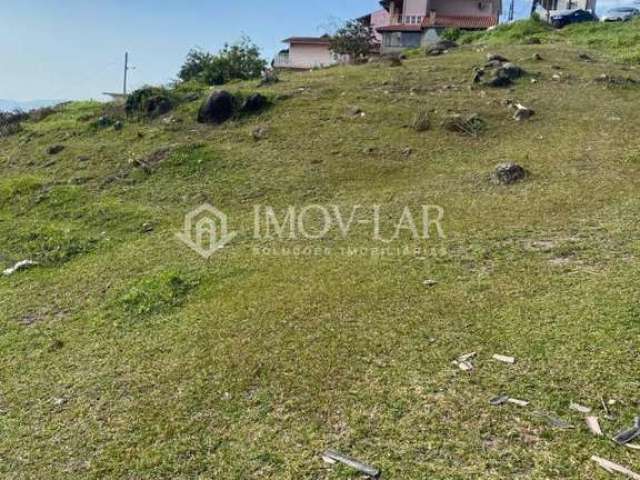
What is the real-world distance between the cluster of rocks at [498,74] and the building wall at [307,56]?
2168 cm

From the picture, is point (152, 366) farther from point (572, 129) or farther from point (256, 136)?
point (572, 129)

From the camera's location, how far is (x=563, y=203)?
19.4ft

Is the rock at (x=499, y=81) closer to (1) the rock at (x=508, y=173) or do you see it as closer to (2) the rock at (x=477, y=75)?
(2) the rock at (x=477, y=75)

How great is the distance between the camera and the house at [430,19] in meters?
27.8

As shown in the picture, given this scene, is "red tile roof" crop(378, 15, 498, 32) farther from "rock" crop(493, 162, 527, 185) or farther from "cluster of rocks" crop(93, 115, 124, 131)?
"rock" crop(493, 162, 527, 185)

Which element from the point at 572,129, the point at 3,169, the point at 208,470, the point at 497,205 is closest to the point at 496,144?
the point at 572,129

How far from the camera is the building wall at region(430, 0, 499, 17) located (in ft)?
97.1

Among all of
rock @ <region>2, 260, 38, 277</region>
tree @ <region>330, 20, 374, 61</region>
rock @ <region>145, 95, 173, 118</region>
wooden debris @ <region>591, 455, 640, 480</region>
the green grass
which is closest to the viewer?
wooden debris @ <region>591, 455, 640, 480</region>

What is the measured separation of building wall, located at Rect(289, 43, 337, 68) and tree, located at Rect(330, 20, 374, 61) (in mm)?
5015

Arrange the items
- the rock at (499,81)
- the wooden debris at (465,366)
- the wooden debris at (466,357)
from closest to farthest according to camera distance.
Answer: the wooden debris at (465,366), the wooden debris at (466,357), the rock at (499,81)

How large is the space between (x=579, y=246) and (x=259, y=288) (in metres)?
3.06

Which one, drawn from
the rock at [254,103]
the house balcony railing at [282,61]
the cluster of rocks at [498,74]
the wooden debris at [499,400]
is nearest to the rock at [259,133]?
the rock at [254,103]

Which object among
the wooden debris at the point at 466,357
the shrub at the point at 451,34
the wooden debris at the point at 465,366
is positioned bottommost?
the wooden debris at the point at 465,366

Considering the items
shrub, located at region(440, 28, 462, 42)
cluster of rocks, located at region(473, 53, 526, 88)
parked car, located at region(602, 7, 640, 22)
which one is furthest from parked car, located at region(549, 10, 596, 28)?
cluster of rocks, located at region(473, 53, 526, 88)
